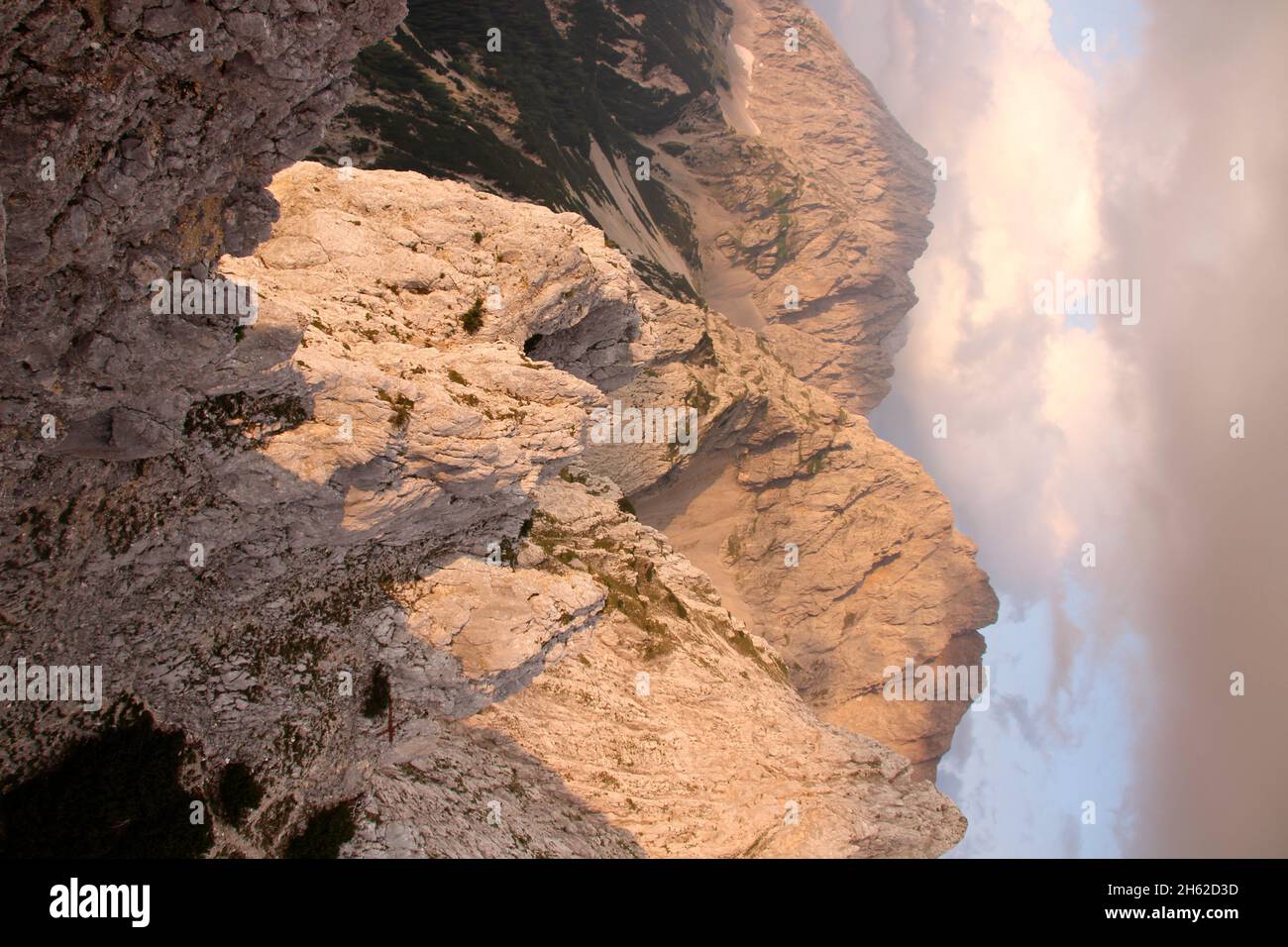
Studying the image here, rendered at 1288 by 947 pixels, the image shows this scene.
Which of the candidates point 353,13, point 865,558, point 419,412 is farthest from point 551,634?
point 865,558

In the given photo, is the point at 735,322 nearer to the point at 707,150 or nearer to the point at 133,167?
the point at 707,150

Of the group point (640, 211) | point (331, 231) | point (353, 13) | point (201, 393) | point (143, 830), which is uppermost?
point (640, 211)

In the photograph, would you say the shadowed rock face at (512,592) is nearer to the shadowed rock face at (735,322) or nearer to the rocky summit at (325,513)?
the rocky summit at (325,513)

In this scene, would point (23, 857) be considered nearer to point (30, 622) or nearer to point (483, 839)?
point (30, 622)

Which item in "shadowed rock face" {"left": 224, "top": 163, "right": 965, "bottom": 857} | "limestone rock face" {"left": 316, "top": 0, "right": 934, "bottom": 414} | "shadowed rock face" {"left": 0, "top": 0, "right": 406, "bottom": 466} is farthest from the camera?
"limestone rock face" {"left": 316, "top": 0, "right": 934, "bottom": 414}

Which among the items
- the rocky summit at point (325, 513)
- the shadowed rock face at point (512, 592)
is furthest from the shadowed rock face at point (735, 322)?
the rocky summit at point (325, 513)

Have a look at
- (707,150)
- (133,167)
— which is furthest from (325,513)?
(707,150)

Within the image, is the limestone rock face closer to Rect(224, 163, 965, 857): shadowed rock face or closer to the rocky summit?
the rocky summit

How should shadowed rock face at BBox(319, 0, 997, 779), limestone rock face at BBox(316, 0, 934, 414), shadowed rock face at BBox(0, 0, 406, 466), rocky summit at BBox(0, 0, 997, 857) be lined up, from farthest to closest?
1. limestone rock face at BBox(316, 0, 934, 414)
2. shadowed rock face at BBox(319, 0, 997, 779)
3. rocky summit at BBox(0, 0, 997, 857)
4. shadowed rock face at BBox(0, 0, 406, 466)

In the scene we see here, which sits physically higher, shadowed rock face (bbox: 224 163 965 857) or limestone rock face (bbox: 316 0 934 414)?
limestone rock face (bbox: 316 0 934 414)

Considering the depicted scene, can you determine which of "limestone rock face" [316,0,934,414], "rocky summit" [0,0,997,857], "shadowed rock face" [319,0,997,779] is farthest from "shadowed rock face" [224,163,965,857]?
"limestone rock face" [316,0,934,414]

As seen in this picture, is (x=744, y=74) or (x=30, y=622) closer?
(x=30, y=622)
